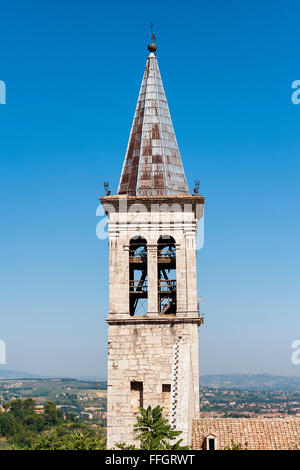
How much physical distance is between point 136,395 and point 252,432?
491cm

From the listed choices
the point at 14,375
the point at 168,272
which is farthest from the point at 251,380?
the point at 168,272

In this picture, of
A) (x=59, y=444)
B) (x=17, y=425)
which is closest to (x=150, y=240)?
(x=59, y=444)

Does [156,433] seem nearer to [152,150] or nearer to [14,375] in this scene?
[152,150]

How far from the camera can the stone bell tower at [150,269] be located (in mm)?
26047

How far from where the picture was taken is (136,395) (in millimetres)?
26266

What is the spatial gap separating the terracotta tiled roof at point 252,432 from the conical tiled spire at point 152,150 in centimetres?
953

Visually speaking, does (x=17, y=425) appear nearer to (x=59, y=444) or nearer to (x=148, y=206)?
(x=59, y=444)

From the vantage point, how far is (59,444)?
106ft

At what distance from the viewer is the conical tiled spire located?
28.2 meters
